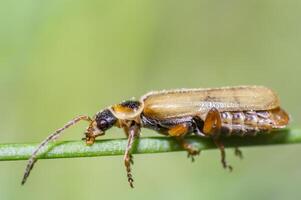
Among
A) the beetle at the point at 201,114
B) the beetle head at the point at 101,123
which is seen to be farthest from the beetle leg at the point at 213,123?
the beetle head at the point at 101,123

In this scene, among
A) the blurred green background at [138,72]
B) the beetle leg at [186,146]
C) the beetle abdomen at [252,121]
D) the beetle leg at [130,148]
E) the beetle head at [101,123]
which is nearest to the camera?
the beetle leg at [130,148]

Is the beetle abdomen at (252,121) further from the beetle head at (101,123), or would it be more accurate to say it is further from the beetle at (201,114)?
the beetle head at (101,123)

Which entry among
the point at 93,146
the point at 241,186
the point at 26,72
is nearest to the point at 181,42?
the point at 26,72

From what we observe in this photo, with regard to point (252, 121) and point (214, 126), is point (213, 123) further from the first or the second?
point (252, 121)

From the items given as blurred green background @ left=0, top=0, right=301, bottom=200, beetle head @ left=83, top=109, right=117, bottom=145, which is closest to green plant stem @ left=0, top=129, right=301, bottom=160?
beetle head @ left=83, top=109, right=117, bottom=145

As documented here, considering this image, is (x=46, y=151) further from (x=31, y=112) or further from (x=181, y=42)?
(x=181, y=42)

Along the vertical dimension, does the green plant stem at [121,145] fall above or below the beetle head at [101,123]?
above

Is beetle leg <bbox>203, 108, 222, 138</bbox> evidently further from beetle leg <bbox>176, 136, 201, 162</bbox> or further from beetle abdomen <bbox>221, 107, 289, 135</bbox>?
beetle leg <bbox>176, 136, 201, 162</bbox>
